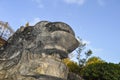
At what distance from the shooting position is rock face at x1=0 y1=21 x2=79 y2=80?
6.17 metres

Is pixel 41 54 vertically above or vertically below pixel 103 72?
below

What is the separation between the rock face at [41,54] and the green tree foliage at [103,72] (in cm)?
776

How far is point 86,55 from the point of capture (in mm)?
23719

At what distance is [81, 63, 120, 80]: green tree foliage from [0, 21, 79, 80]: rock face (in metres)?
7.76

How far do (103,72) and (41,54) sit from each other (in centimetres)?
833

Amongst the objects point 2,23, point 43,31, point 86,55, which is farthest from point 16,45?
point 86,55

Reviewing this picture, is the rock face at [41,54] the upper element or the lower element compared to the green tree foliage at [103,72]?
lower

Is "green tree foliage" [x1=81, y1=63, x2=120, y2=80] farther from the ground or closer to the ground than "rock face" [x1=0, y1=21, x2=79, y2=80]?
farther from the ground

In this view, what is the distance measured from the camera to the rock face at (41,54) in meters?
6.17

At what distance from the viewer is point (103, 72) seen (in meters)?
14.3

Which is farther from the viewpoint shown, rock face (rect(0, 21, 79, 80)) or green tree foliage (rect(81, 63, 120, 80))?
green tree foliage (rect(81, 63, 120, 80))

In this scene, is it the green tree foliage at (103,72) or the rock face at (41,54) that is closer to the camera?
the rock face at (41,54)

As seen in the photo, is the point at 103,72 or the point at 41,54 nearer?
the point at 41,54

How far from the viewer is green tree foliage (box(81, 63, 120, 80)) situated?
14109mm
